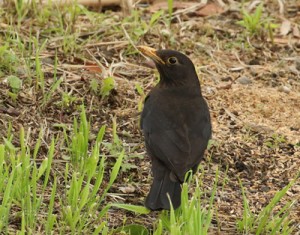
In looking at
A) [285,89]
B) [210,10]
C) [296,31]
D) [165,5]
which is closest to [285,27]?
[296,31]

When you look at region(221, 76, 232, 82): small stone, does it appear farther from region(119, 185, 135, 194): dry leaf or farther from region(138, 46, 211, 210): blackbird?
region(119, 185, 135, 194): dry leaf

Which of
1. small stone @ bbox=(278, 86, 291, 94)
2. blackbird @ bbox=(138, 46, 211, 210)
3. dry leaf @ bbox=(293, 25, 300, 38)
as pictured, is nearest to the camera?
blackbird @ bbox=(138, 46, 211, 210)

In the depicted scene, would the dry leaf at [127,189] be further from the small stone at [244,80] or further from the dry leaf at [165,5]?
the dry leaf at [165,5]

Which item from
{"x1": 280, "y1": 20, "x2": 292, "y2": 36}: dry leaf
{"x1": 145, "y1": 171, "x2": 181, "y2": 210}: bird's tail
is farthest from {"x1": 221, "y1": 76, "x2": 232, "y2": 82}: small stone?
{"x1": 145, "y1": 171, "x2": 181, "y2": 210}: bird's tail

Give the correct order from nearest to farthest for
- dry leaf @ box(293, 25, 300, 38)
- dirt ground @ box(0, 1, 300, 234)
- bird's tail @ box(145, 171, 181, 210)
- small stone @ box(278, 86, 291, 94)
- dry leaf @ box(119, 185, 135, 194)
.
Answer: bird's tail @ box(145, 171, 181, 210), dry leaf @ box(119, 185, 135, 194), dirt ground @ box(0, 1, 300, 234), small stone @ box(278, 86, 291, 94), dry leaf @ box(293, 25, 300, 38)

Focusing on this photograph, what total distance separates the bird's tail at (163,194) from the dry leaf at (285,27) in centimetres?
306

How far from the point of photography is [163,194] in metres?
5.19

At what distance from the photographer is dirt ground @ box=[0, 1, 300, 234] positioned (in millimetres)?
5863

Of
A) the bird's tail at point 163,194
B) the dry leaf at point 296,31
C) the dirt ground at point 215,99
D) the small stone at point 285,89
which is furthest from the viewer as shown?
the dry leaf at point 296,31

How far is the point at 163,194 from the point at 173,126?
0.64 meters

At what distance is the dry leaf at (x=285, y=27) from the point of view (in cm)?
805

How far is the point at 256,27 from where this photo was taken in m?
7.78

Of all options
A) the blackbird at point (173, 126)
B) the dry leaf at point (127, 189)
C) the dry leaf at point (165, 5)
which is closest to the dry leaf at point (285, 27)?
the dry leaf at point (165, 5)

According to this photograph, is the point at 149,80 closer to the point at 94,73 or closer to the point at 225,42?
the point at 94,73
